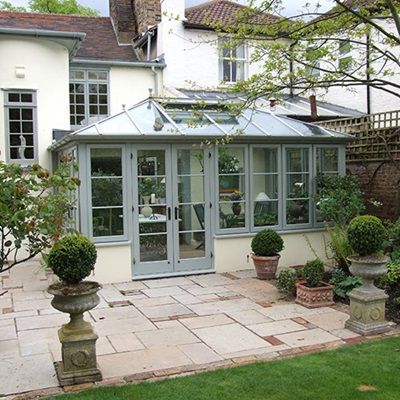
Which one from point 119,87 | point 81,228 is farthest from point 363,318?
point 119,87

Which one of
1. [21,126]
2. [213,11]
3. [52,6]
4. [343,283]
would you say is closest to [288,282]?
[343,283]

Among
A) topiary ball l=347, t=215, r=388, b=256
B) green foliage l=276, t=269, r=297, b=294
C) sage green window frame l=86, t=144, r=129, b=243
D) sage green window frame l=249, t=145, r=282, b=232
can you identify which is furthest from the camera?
sage green window frame l=249, t=145, r=282, b=232

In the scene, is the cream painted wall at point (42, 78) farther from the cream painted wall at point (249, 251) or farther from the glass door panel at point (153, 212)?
the cream painted wall at point (249, 251)

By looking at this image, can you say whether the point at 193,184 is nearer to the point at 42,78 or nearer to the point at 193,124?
the point at 193,124

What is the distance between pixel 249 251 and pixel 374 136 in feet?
12.5

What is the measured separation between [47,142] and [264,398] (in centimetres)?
903

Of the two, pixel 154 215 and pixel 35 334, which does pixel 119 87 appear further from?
pixel 35 334

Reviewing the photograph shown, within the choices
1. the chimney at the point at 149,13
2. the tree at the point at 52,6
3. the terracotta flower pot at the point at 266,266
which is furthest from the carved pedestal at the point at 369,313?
the tree at the point at 52,6

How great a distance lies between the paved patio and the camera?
5.04m

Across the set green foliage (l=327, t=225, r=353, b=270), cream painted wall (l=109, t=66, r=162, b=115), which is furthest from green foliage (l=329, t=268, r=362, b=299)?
cream painted wall (l=109, t=66, r=162, b=115)

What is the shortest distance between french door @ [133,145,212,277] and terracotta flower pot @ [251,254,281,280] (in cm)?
109

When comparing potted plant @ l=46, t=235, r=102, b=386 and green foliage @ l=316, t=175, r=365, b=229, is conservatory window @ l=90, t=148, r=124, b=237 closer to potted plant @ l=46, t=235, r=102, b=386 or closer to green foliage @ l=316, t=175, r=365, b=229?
green foliage @ l=316, t=175, r=365, b=229

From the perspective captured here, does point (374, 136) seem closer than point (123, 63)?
Yes

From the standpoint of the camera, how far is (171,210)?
9.22 m
